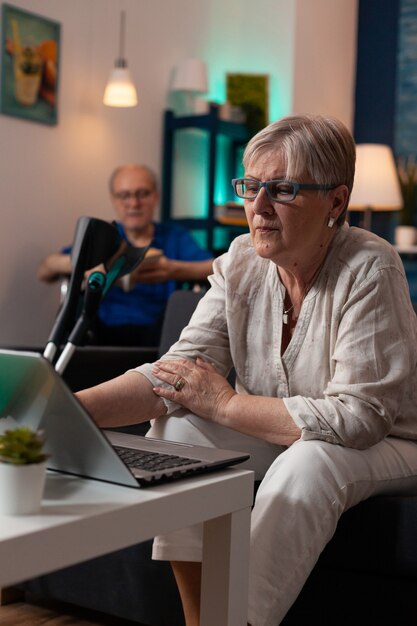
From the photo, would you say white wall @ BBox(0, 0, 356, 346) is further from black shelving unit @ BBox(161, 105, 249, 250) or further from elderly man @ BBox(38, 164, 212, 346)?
elderly man @ BBox(38, 164, 212, 346)

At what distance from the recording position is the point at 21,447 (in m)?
0.99

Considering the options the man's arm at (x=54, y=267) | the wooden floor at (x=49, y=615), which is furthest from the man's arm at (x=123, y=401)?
the man's arm at (x=54, y=267)

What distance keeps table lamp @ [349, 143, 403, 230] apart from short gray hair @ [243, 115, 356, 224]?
11.9 ft

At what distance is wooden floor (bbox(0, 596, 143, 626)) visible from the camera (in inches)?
80.0

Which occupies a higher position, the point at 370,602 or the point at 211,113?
the point at 211,113

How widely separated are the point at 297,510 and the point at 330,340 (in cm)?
39

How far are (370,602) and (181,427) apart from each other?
1.53 ft

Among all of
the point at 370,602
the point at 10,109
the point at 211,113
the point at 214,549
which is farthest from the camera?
the point at 211,113

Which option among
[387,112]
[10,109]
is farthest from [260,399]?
[387,112]

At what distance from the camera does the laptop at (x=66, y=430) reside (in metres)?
1.09

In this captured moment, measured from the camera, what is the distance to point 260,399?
5.46 ft

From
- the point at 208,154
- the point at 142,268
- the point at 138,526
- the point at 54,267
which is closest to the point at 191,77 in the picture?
the point at 208,154

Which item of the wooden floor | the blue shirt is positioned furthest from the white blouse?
the blue shirt

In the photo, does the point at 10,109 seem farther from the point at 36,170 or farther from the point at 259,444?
the point at 259,444
